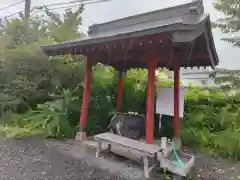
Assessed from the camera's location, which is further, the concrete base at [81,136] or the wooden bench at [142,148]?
the concrete base at [81,136]

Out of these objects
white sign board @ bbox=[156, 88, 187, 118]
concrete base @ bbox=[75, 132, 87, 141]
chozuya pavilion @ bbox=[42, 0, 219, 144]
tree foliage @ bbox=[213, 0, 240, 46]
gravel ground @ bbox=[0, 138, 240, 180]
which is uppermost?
tree foliage @ bbox=[213, 0, 240, 46]

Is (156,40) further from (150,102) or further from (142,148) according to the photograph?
(142,148)

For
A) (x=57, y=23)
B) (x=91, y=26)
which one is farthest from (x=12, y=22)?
(x=91, y=26)

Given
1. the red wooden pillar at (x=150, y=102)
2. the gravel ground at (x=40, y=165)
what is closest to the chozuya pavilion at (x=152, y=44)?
the red wooden pillar at (x=150, y=102)

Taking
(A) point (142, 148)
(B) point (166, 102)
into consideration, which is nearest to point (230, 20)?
(B) point (166, 102)

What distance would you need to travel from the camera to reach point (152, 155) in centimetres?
357

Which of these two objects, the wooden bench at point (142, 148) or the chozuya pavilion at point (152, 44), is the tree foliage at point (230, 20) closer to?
the chozuya pavilion at point (152, 44)

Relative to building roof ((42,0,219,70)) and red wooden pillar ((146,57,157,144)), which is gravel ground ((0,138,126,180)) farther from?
building roof ((42,0,219,70))

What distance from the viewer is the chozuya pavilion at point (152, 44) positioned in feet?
10.6

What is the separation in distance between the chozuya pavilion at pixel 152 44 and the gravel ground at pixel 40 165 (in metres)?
0.97

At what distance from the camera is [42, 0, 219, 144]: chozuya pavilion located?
3.25m

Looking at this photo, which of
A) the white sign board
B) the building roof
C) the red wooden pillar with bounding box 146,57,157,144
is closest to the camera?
the building roof

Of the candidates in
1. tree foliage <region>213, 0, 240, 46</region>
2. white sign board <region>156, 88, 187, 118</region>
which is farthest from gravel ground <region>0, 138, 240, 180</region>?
tree foliage <region>213, 0, 240, 46</region>

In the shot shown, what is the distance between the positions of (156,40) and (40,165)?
9.22 ft
